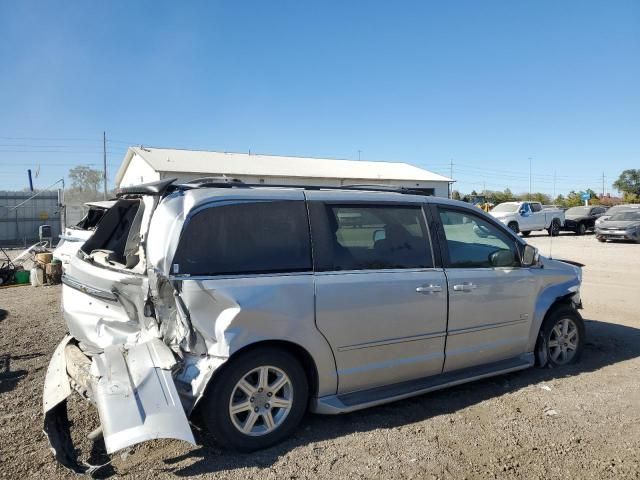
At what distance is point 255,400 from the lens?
3523 millimetres

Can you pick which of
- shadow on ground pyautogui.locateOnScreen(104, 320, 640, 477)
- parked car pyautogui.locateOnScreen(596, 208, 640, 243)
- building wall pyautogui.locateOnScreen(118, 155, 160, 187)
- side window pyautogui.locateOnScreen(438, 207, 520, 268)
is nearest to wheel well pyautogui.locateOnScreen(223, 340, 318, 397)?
shadow on ground pyautogui.locateOnScreen(104, 320, 640, 477)

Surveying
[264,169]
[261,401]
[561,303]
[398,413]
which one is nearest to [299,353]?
[261,401]

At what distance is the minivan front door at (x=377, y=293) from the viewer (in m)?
3.78

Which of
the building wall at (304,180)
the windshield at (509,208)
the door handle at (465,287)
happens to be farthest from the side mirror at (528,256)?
the building wall at (304,180)

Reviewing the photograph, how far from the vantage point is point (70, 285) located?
4.34m

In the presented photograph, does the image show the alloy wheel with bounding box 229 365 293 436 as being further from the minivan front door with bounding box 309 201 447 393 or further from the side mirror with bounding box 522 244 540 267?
the side mirror with bounding box 522 244 540 267

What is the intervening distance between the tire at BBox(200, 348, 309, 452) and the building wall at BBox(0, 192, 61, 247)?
20420 millimetres

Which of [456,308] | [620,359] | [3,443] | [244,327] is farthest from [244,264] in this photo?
[620,359]

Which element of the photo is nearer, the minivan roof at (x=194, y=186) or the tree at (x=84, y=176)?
the minivan roof at (x=194, y=186)

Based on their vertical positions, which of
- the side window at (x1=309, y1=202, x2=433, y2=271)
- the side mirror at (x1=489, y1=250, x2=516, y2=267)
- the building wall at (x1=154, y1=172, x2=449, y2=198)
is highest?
the building wall at (x1=154, y1=172, x2=449, y2=198)

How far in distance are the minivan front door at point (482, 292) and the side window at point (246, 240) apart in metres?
1.42

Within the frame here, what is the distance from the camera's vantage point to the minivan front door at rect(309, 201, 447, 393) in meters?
3.78

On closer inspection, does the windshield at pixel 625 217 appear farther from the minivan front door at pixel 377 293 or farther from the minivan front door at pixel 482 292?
the minivan front door at pixel 377 293

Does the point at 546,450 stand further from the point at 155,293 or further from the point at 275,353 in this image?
the point at 155,293
